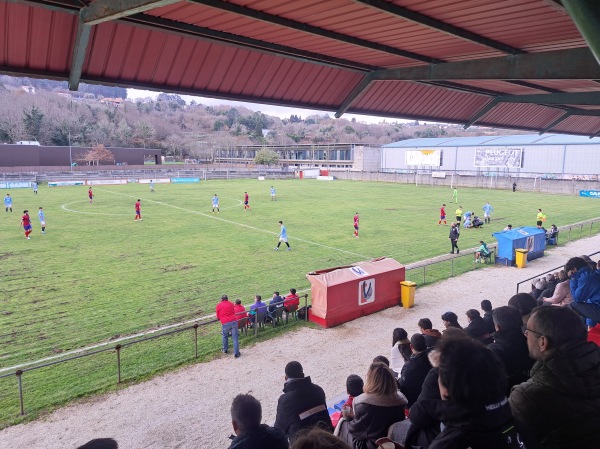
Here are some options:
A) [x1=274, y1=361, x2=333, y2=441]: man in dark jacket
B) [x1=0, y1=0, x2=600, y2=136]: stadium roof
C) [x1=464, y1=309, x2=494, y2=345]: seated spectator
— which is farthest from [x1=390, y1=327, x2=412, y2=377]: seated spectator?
[x1=0, y1=0, x2=600, y2=136]: stadium roof

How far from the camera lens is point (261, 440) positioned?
3391 mm

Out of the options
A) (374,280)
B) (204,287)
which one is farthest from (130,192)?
(374,280)

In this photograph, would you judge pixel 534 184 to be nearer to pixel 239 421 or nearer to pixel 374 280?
pixel 374 280

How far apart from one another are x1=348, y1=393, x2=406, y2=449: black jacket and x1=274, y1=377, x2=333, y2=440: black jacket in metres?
0.49

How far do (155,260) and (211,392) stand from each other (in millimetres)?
11283

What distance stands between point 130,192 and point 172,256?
3226 cm

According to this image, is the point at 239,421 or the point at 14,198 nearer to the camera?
the point at 239,421

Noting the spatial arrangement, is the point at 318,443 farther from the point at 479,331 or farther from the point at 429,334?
the point at 479,331

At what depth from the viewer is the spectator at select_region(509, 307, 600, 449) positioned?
2.71 metres

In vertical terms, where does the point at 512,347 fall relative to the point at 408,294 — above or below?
above

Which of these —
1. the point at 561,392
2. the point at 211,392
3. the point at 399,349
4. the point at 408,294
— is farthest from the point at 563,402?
the point at 408,294

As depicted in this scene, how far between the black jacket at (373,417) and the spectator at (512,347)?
142 cm

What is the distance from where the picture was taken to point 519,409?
2887mm

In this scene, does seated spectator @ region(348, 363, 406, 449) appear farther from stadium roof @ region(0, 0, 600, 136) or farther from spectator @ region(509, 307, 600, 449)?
stadium roof @ region(0, 0, 600, 136)
